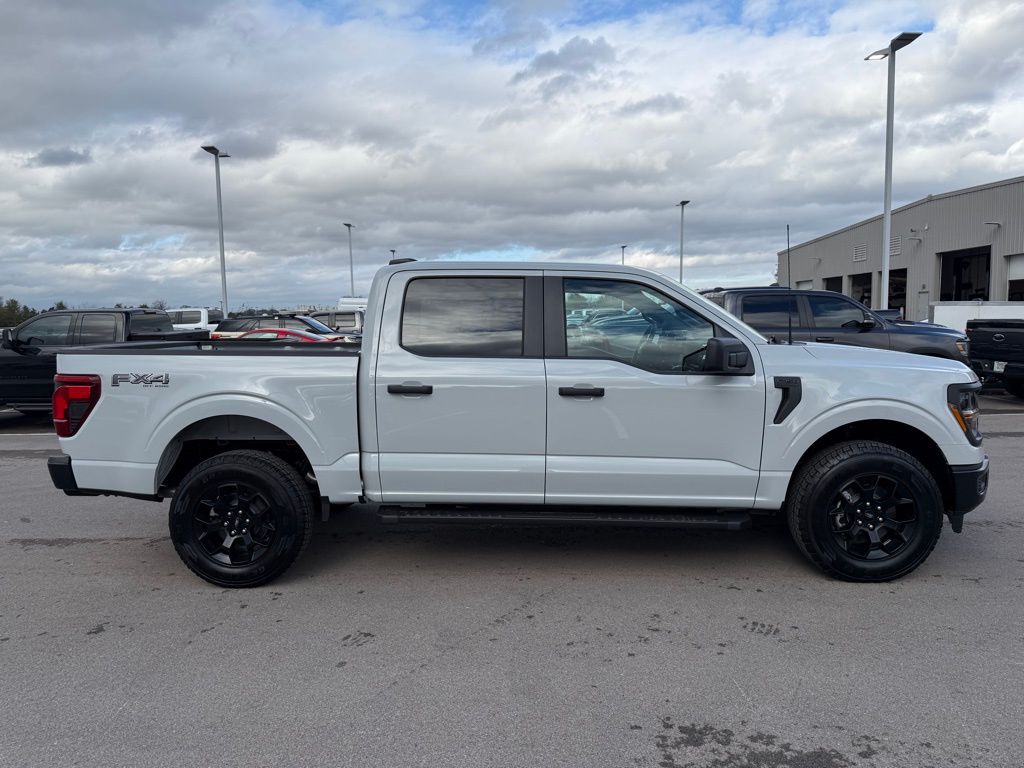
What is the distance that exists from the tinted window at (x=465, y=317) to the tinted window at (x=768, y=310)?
7.68m

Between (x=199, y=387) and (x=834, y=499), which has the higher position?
(x=199, y=387)

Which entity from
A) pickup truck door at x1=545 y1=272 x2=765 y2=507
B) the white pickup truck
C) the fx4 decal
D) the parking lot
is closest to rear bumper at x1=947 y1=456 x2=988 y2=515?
the white pickup truck

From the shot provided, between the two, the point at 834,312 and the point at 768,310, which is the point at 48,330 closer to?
the point at 768,310

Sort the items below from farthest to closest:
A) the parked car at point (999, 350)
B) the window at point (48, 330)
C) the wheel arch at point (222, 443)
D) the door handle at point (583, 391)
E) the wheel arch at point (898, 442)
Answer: the parked car at point (999, 350)
the window at point (48, 330)
the wheel arch at point (222, 443)
the wheel arch at point (898, 442)
the door handle at point (583, 391)

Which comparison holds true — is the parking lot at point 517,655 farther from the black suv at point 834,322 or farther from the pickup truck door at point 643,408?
the black suv at point 834,322

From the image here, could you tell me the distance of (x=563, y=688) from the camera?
3.32 m

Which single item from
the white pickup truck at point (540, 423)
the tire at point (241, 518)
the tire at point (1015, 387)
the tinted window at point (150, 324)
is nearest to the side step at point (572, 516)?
the white pickup truck at point (540, 423)

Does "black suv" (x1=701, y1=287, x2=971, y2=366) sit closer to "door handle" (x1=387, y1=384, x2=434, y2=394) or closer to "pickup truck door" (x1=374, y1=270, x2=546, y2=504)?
"pickup truck door" (x1=374, y1=270, x2=546, y2=504)

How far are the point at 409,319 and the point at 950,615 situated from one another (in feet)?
11.4

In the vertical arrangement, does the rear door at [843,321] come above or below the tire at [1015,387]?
above

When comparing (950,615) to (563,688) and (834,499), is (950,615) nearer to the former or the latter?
(834,499)

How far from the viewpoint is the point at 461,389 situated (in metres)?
4.29

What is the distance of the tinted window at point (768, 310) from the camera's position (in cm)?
1127

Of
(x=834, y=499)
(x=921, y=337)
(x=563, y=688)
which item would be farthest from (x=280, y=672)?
(x=921, y=337)
